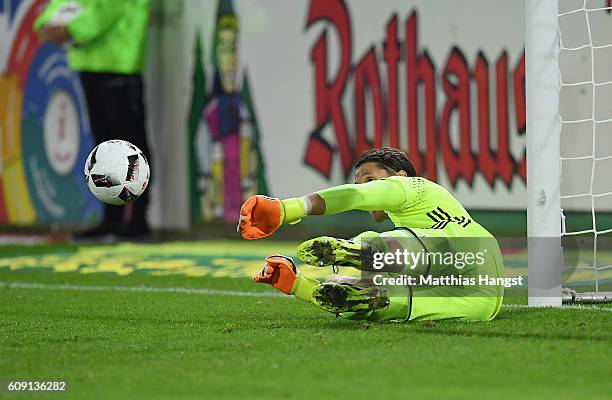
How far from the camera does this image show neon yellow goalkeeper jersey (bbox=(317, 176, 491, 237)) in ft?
17.2

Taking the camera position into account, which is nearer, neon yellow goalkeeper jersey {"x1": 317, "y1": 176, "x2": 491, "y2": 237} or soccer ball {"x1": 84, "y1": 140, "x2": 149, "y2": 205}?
neon yellow goalkeeper jersey {"x1": 317, "y1": 176, "x2": 491, "y2": 237}

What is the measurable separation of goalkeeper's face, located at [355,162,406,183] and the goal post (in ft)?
3.03

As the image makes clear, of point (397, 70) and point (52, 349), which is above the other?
point (397, 70)

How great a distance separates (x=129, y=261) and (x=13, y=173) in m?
4.38

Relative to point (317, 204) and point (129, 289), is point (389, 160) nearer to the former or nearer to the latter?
point (317, 204)

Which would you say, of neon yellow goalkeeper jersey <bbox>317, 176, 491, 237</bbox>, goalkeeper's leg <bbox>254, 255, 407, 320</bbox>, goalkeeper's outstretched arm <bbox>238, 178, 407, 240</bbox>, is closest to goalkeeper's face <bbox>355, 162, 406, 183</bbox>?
neon yellow goalkeeper jersey <bbox>317, 176, 491, 237</bbox>

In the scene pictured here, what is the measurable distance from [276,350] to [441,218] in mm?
1236

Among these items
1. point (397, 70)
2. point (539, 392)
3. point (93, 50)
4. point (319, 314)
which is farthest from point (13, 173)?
point (539, 392)

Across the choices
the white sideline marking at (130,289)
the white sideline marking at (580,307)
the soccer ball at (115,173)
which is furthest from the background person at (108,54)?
the white sideline marking at (580,307)

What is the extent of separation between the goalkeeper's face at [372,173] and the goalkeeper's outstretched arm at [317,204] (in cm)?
30

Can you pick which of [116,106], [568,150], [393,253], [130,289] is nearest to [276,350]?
[393,253]

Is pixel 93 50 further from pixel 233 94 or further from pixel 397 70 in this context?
pixel 397 70

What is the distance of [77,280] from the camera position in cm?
879

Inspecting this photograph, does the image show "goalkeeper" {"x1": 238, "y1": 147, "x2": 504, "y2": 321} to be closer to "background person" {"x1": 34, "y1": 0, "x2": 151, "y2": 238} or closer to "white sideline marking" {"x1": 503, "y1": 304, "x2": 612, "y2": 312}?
"white sideline marking" {"x1": 503, "y1": 304, "x2": 612, "y2": 312}
